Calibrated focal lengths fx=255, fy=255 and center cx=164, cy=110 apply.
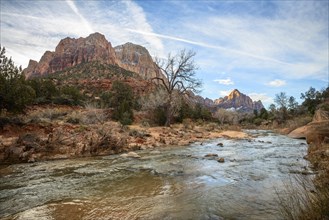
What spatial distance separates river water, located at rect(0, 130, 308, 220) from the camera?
14.2 ft

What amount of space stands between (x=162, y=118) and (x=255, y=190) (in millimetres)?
23459

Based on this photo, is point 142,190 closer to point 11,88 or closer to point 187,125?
point 11,88

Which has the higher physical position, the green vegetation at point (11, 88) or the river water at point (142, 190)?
the green vegetation at point (11, 88)

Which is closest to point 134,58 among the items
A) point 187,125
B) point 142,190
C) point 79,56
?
point 79,56

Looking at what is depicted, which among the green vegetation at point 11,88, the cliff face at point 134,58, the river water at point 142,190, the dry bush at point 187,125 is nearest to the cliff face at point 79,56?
the cliff face at point 134,58

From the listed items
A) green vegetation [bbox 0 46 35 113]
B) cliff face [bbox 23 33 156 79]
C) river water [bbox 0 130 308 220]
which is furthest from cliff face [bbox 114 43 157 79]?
river water [bbox 0 130 308 220]

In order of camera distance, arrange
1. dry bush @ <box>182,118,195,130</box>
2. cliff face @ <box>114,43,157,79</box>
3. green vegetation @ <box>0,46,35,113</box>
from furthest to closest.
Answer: cliff face @ <box>114,43,157,79</box>, dry bush @ <box>182,118,195,130</box>, green vegetation @ <box>0,46,35,113</box>

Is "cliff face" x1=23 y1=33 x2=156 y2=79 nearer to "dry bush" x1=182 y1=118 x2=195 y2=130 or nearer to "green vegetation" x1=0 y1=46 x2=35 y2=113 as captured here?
"dry bush" x1=182 y1=118 x2=195 y2=130

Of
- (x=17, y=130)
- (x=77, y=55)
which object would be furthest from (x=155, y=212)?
(x=77, y=55)

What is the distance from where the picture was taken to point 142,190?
5.73 meters

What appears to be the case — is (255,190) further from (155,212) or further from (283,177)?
(155,212)

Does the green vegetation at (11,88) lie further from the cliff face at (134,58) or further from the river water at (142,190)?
the cliff face at (134,58)

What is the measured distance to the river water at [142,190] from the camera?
14.2ft

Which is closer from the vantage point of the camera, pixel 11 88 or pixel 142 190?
pixel 142 190
